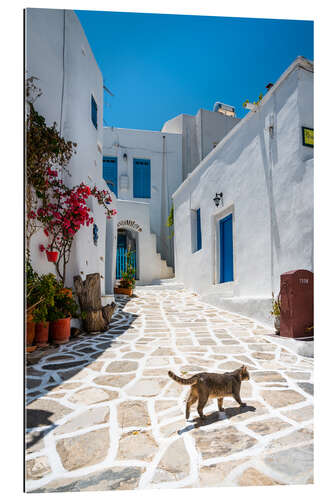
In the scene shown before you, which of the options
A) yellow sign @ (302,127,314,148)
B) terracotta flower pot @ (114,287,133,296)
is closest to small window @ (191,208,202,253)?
terracotta flower pot @ (114,287,133,296)

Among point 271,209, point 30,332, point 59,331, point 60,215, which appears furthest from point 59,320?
point 271,209

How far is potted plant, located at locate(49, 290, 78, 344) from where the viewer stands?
145 inches

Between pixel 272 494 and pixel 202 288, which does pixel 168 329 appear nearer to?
pixel 272 494

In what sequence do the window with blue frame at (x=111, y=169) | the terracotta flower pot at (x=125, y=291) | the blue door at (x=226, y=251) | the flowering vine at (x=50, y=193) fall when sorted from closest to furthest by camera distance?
1. the flowering vine at (x=50, y=193)
2. the blue door at (x=226, y=251)
3. the terracotta flower pot at (x=125, y=291)
4. the window with blue frame at (x=111, y=169)

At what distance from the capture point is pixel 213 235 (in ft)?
23.5

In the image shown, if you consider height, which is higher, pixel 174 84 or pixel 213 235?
pixel 174 84

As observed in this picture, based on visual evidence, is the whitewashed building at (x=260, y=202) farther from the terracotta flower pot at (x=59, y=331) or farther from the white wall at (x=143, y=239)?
the terracotta flower pot at (x=59, y=331)

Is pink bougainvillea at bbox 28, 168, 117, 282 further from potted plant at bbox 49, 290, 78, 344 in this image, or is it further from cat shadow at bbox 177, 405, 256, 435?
cat shadow at bbox 177, 405, 256, 435

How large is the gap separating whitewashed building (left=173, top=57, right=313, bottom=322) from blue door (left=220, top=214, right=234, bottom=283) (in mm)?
23

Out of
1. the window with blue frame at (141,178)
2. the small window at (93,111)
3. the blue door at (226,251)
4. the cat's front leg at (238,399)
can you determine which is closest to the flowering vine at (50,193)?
the small window at (93,111)

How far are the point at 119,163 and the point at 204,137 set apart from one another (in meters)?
3.51

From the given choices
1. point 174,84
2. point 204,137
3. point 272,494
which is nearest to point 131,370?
point 272,494

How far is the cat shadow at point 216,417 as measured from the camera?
163 centimetres

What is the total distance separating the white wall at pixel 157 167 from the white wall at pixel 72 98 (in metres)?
5.26
